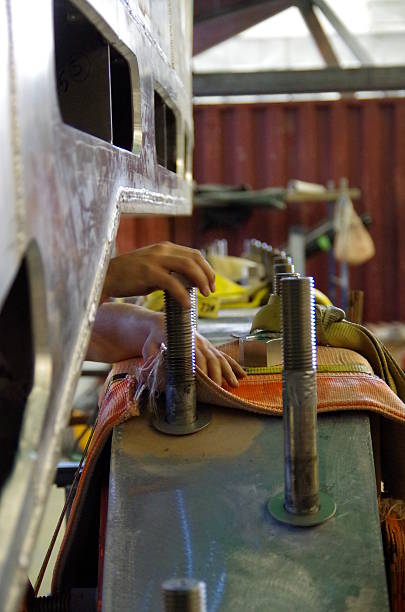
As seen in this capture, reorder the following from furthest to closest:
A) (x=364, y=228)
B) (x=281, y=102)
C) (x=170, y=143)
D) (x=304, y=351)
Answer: (x=281, y=102) < (x=364, y=228) < (x=170, y=143) < (x=304, y=351)

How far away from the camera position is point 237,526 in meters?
0.91

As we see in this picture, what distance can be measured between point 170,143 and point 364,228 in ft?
14.0

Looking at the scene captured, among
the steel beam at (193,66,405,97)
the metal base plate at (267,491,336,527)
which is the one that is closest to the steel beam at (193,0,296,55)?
the steel beam at (193,66,405,97)

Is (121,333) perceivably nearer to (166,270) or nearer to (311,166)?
(166,270)

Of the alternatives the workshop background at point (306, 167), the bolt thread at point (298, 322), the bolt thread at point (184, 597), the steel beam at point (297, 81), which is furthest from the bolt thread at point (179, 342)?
the workshop background at point (306, 167)

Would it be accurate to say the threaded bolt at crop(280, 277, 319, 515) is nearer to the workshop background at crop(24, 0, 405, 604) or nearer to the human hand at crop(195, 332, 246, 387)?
the human hand at crop(195, 332, 246, 387)

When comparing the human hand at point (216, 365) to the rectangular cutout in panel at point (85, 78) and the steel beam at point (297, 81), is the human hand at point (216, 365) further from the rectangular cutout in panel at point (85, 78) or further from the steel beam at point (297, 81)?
the steel beam at point (297, 81)

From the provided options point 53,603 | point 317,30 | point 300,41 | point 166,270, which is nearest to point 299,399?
point 166,270

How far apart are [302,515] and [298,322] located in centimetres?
26

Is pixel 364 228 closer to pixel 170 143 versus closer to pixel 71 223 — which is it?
pixel 170 143

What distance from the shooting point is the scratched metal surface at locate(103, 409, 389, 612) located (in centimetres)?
83

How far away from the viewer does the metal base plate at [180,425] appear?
106 centimetres

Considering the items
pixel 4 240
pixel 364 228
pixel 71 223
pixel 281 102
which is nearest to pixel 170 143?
pixel 71 223

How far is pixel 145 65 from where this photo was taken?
115 centimetres
